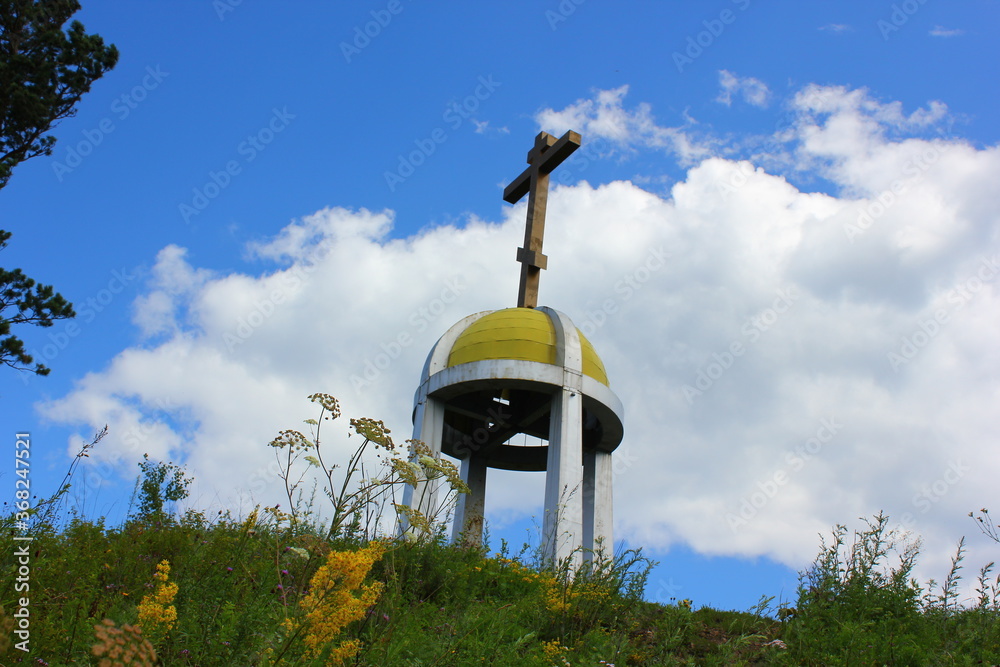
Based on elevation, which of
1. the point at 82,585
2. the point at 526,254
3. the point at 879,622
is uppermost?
the point at 526,254

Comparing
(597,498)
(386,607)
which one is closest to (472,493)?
(597,498)

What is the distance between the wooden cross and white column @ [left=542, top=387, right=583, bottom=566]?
2.63 metres

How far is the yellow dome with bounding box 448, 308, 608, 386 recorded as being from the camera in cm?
1097

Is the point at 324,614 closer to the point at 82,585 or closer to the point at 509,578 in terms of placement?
the point at 82,585

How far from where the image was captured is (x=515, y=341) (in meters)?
11.0

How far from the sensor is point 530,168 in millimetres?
13875

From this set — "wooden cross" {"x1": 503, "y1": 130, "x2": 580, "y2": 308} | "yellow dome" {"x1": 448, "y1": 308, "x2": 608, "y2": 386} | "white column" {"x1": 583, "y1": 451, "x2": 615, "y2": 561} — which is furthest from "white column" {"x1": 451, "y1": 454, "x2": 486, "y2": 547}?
"wooden cross" {"x1": 503, "y1": 130, "x2": 580, "y2": 308}

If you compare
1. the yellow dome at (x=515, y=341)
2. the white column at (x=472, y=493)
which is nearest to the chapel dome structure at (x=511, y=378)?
the yellow dome at (x=515, y=341)

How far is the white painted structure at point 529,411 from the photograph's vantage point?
34.2 ft

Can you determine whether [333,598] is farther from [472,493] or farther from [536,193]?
[536,193]

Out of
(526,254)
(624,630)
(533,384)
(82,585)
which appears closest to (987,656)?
(624,630)

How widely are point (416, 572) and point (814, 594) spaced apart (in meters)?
3.18

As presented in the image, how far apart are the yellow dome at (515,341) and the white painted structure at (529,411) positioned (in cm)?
2

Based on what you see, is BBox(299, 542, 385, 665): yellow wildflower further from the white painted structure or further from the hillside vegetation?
the white painted structure
